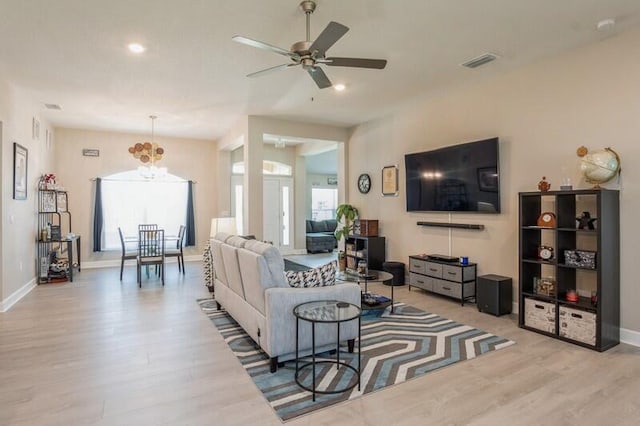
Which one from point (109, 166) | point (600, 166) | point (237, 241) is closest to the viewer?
point (600, 166)

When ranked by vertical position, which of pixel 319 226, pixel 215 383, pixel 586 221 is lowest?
pixel 215 383

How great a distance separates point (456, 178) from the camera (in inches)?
200

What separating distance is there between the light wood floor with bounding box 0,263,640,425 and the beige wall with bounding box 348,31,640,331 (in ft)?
3.47

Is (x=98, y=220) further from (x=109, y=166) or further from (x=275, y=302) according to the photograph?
(x=275, y=302)

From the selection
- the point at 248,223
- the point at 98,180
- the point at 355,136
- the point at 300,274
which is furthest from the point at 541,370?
the point at 98,180

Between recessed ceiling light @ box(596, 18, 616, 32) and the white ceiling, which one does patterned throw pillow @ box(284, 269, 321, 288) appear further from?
recessed ceiling light @ box(596, 18, 616, 32)

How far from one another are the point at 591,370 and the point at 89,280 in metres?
7.18

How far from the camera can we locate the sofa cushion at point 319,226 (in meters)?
11.0

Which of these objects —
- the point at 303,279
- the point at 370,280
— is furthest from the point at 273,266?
the point at 370,280

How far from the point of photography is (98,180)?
7.83 metres

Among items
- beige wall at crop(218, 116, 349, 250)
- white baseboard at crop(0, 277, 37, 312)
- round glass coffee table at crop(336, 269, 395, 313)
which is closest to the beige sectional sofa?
round glass coffee table at crop(336, 269, 395, 313)

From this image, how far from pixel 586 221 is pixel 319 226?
806 cm

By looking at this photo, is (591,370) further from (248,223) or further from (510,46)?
(248,223)

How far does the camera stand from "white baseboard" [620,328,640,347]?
11.1 feet
